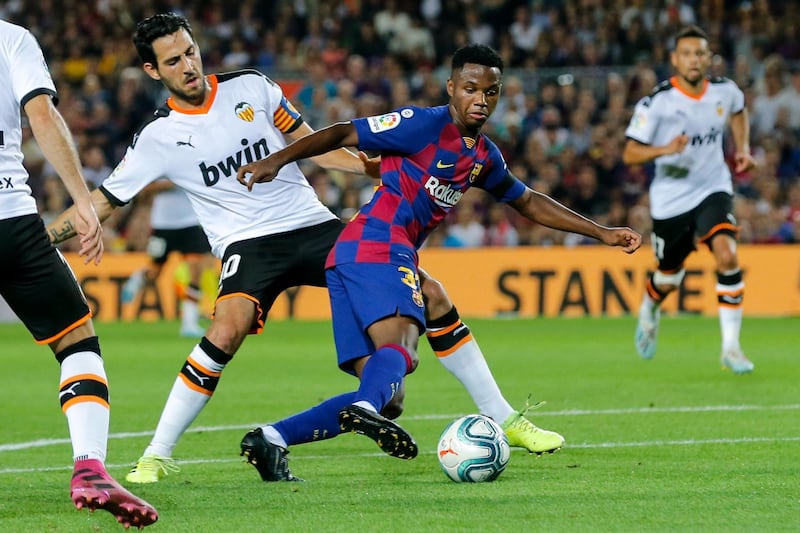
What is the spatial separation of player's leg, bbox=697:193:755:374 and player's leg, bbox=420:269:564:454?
172 inches

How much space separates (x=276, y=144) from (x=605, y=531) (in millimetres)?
3112

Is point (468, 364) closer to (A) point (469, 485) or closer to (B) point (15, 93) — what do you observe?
(A) point (469, 485)

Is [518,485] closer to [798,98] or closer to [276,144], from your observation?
[276,144]

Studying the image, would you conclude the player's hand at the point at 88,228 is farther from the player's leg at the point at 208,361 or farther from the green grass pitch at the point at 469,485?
the player's leg at the point at 208,361

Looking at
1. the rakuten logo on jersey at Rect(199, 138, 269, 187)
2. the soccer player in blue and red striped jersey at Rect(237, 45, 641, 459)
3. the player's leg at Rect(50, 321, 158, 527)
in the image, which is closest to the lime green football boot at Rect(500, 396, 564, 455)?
the soccer player in blue and red striped jersey at Rect(237, 45, 641, 459)

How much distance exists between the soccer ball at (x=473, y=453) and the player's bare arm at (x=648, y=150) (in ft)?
16.2

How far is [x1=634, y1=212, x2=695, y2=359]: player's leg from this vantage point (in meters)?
11.7

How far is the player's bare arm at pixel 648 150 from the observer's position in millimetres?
10547

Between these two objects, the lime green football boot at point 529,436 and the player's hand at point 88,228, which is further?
the lime green football boot at point 529,436

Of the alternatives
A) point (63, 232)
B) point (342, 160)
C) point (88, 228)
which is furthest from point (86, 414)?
point (342, 160)

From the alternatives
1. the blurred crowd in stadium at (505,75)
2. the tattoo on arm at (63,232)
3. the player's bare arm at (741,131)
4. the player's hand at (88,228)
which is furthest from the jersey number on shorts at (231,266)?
the blurred crowd in stadium at (505,75)

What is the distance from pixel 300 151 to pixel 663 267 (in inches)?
251

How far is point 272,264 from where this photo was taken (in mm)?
6918

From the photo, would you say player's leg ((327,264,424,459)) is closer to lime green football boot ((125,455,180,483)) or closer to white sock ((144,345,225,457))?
white sock ((144,345,225,457))
